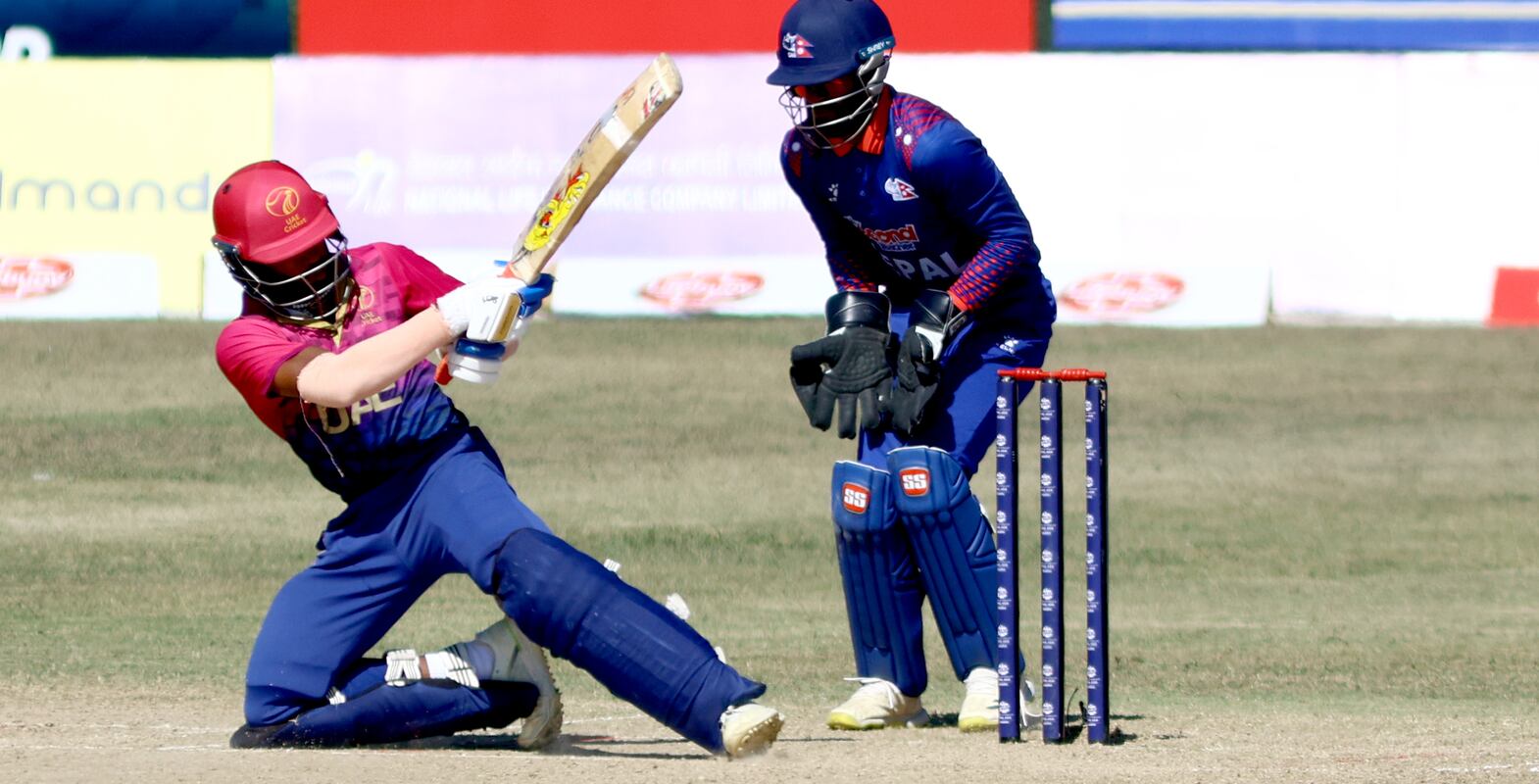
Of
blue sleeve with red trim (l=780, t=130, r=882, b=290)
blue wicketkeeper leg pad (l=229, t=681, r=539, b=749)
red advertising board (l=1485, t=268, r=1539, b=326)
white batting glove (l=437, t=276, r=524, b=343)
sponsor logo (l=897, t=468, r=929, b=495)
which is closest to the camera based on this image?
white batting glove (l=437, t=276, r=524, b=343)

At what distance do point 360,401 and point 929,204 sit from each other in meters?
1.65

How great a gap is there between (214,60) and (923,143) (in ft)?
38.7

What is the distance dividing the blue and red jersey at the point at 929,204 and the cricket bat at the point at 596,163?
0.81 m

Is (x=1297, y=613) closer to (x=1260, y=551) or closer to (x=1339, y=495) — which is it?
(x=1260, y=551)

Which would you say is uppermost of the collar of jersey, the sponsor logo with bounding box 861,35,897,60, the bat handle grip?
the sponsor logo with bounding box 861,35,897,60

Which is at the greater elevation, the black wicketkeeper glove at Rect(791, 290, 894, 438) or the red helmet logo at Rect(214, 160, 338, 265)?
the red helmet logo at Rect(214, 160, 338, 265)

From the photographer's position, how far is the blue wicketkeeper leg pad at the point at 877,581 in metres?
6.43

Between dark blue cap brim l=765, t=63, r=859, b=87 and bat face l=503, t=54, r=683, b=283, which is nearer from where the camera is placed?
bat face l=503, t=54, r=683, b=283

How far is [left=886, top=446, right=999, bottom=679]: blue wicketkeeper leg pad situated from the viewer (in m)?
6.34

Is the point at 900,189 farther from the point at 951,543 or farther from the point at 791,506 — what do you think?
the point at 791,506

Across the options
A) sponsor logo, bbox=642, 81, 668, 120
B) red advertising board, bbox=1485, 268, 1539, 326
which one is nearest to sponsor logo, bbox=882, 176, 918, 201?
sponsor logo, bbox=642, 81, 668, 120

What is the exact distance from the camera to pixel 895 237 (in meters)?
6.57

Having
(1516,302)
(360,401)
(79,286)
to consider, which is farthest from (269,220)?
(1516,302)

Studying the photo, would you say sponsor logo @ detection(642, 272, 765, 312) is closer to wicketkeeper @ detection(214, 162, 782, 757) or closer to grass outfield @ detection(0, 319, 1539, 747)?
grass outfield @ detection(0, 319, 1539, 747)
